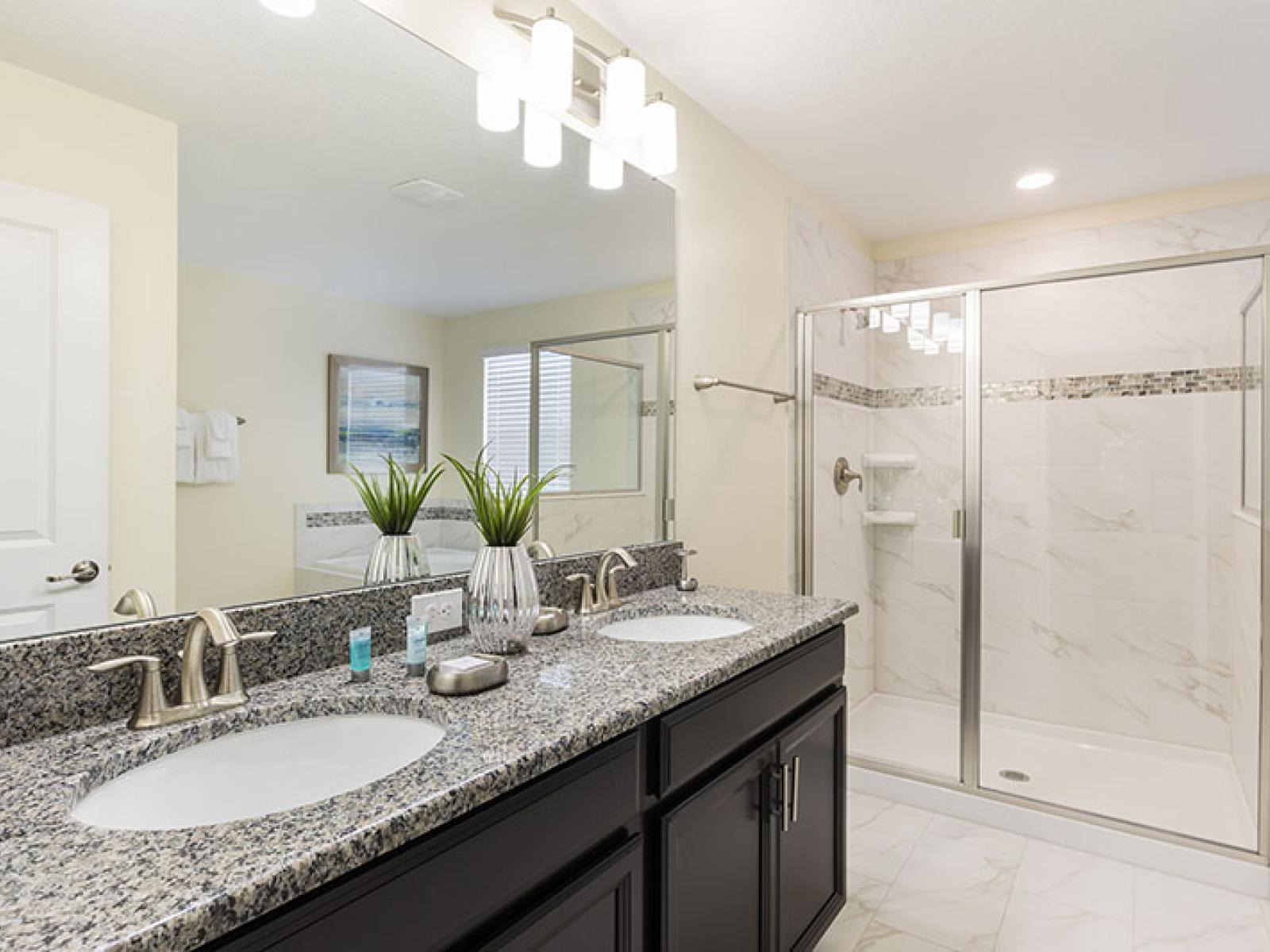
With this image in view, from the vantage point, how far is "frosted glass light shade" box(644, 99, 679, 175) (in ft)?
6.39

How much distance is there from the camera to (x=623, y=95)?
6.00ft

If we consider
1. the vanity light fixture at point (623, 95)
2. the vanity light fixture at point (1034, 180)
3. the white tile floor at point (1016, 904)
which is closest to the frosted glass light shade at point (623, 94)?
the vanity light fixture at point (623, 95)

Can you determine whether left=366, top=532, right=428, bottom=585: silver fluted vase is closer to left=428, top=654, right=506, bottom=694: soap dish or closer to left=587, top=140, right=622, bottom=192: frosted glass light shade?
left=428, top=654, right=506, bottom=694: soap dish

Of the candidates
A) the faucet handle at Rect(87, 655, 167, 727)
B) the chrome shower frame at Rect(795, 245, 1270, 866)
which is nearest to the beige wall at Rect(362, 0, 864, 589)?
the chrome shower frame at Rect(795, 245, 1270, 866)

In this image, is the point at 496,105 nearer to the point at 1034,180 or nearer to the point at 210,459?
the point at 210,459

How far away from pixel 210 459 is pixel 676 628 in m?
1.11

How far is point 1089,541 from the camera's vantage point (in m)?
2.96

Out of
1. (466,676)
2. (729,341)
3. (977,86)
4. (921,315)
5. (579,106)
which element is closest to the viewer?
(466,676)

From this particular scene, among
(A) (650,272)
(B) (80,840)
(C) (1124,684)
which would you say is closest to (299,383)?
(B) (80,840)

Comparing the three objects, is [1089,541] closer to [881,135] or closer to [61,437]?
[881,135]

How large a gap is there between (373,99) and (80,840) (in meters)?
1.27

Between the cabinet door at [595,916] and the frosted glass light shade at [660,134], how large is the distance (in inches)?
66.7

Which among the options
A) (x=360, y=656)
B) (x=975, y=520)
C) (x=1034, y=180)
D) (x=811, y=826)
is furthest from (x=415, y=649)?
(x=1034, y=180)

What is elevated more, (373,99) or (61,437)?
(373,99)
